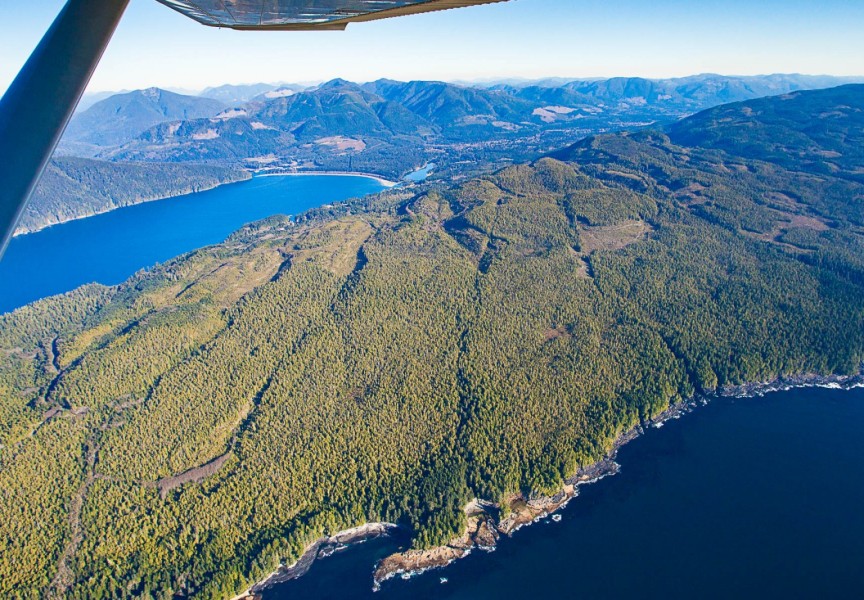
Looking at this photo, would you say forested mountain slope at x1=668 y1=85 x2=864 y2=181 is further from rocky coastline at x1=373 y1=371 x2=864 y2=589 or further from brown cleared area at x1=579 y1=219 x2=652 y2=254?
rocky coastline at x1=373 y1=371 x2=864 y2=589

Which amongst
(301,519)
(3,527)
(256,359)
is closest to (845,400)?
(301,519)

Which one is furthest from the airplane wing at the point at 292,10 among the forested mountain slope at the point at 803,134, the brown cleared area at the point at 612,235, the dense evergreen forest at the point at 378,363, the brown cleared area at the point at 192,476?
the forested mountain slope at the point at 803,134

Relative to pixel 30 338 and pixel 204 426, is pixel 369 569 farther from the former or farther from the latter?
pixel 30 338

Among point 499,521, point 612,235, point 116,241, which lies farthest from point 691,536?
point 116,241

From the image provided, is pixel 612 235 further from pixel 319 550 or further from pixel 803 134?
pixel 803 134

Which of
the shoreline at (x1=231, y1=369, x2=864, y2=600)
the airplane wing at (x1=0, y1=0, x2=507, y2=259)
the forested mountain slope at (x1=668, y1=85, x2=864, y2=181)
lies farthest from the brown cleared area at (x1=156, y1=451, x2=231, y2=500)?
the forested mountain slope at (x1=668, y1=85, x2=864, y2=181)

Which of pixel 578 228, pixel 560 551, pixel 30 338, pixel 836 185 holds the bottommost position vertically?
pixel 560 551
